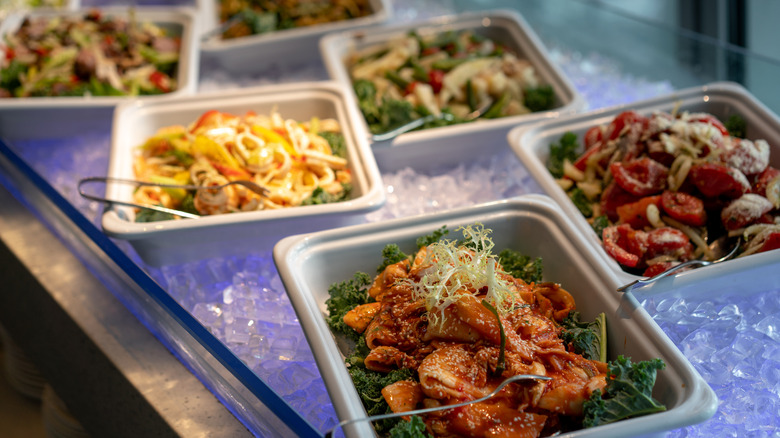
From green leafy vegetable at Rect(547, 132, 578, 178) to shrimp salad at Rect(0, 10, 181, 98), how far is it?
2.05 meters

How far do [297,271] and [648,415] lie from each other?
1.05m

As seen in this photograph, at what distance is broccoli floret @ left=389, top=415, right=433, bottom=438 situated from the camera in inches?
60.2

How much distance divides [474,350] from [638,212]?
0.94 metres

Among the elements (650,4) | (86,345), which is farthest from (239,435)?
(650,4)

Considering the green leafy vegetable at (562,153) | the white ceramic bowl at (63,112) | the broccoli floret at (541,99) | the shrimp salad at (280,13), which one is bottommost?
the green leafy vegetable at (562,153)

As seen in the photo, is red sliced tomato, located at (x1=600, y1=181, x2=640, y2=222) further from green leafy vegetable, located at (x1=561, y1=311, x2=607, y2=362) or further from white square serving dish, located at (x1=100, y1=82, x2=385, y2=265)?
white square serving dish, located at (x1=100, y1=82, x2=385, y2=265)

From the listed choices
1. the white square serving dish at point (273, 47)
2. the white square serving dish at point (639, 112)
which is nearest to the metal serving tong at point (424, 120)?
the white square serving dish at point (639, 112)

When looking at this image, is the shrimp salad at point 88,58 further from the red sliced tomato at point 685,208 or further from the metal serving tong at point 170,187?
the red sliced tomato at point 685,208

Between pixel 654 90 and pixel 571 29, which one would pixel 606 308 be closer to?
pixel 654 90

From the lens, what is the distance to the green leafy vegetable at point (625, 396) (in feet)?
5.00

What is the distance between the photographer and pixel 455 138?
9.29 ft

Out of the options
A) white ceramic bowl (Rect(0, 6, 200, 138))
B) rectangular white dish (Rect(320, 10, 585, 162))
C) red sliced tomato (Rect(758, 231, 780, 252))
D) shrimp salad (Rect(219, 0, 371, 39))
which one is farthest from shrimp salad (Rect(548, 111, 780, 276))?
shrimp salad (Rect(219, 0, 371, 39))

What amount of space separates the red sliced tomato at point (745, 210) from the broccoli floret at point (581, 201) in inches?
18.6

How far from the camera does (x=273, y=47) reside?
3.78m
